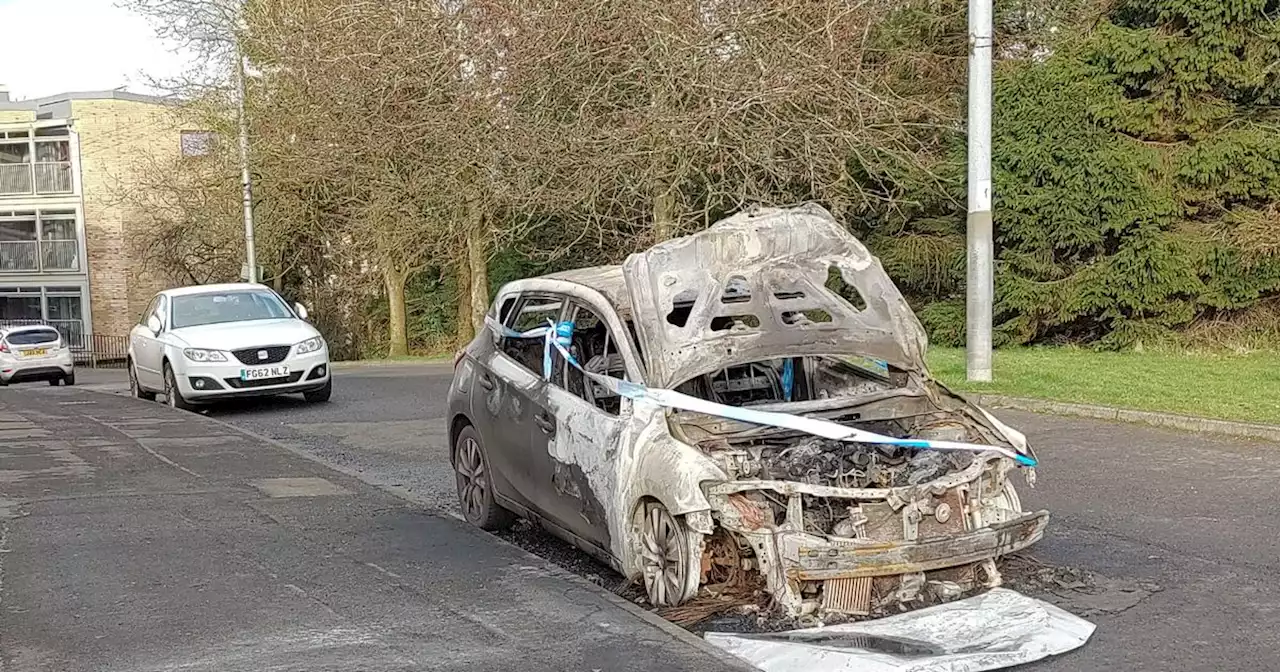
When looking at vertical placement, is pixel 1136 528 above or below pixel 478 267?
below

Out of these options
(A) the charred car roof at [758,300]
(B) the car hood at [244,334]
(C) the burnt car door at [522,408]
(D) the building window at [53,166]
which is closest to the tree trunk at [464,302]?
(B) the car hood at [244,334]

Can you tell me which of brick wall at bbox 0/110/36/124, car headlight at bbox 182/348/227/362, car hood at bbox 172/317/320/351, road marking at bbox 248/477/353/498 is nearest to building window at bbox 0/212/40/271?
brick wall at bbox 0/110/36/124

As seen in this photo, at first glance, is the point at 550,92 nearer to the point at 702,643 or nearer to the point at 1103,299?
the point at 1103,299

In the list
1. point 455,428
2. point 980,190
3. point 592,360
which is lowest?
point 455,428

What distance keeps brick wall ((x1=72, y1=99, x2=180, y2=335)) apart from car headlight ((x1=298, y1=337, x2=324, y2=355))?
36.6m

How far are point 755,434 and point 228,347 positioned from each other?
10121mm

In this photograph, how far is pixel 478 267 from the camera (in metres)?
28.4

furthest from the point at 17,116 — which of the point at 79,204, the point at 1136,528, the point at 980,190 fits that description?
the point at 1136,528

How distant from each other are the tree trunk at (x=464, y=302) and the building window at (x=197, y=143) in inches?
307

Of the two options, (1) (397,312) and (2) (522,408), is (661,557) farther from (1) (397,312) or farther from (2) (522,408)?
(1) (397,312)

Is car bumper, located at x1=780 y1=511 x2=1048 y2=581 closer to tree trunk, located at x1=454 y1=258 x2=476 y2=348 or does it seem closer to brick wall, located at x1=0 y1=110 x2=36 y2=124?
tree trunk, located at x1=454 y1=258 x2=476 y2=348

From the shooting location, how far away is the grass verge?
11.8 metres

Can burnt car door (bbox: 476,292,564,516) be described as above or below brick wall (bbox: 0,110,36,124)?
below

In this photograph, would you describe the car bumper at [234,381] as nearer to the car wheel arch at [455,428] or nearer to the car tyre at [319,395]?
the car tyre at [319,395]
